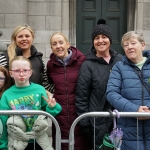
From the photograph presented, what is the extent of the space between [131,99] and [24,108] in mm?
1247

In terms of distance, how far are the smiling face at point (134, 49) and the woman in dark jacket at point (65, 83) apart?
2.46ft

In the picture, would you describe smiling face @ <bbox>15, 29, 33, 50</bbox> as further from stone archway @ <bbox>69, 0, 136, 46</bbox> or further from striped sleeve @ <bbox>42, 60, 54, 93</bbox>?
stone archway @ <bbox>69, 0, 136, 46</bbox>

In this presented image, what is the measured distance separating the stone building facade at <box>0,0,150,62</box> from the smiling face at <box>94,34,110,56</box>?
5.18m

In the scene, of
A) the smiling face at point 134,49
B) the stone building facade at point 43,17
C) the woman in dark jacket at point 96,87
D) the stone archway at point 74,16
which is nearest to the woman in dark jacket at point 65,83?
the woman in dark jacket at point 96,87

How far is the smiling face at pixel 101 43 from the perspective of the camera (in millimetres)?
4613

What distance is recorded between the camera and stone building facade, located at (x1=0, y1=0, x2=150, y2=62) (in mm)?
9617

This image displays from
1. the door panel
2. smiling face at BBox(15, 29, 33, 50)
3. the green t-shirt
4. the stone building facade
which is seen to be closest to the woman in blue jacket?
the green t-shirt

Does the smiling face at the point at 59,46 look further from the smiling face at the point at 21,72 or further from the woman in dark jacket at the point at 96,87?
the smiling face at the point at 21,72

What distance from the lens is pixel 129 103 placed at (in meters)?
4.04

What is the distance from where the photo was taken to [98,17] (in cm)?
1048

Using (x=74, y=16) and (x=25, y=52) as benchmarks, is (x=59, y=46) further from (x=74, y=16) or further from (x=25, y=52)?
(x=74, y=16)

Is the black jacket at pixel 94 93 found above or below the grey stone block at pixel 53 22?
below

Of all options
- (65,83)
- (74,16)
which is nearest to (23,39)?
(65,83)

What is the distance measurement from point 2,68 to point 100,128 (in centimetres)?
144
